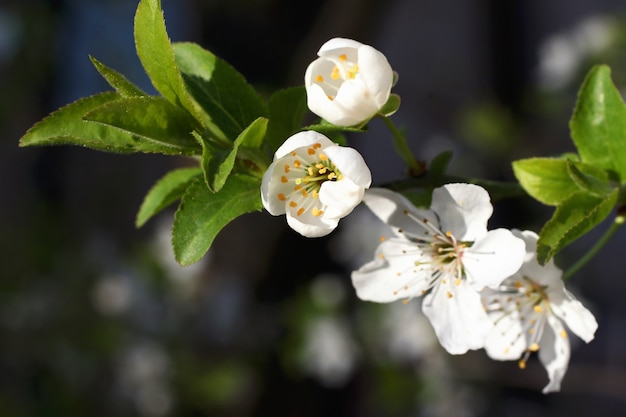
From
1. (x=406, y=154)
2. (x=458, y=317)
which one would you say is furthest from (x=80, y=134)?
(x=458, y=317)

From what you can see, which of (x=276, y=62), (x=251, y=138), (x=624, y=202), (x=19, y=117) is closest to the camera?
(x=251, y=138)

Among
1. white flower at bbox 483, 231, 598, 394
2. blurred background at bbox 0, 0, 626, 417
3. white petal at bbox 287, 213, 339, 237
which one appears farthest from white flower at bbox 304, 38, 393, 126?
blurred background at bbox 0, 0, 626, 417

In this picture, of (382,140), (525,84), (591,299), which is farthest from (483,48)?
(591,299)

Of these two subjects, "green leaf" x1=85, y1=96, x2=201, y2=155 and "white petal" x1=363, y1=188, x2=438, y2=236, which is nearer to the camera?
"green leaf" x1=85, y1=96, x2=201, y2=155

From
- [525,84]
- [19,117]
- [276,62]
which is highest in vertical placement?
[19,117]

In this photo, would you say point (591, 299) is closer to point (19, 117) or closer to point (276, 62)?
point (276, 62)

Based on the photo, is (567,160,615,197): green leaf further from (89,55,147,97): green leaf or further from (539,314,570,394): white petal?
(89,55,147,97): green leaf
